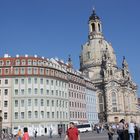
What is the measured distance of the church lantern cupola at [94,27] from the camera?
165500 millimetres

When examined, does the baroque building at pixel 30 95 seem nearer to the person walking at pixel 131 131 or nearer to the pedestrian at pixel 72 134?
the person walking at pixel 131 131

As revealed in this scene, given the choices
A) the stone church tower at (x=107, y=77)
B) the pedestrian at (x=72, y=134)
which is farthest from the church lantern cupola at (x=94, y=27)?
A: the pedestrian at (x=72, y=134)

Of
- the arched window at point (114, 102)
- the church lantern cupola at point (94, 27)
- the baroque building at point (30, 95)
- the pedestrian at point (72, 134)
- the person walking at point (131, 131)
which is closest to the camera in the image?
the pedestrian at point (72, 134)

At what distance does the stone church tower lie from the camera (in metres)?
144

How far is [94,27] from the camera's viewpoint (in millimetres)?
170000

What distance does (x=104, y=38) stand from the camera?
168 metres

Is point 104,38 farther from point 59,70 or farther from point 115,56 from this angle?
point 59,70

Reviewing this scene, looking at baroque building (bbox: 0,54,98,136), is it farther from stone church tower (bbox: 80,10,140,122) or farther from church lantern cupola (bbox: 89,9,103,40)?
church lantern cupola (bbox: 89,9,103,40)

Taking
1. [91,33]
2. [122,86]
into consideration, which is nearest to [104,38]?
[91,33]

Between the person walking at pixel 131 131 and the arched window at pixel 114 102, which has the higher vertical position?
the arched window at pixel 114 102

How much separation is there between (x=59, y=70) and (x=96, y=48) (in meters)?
72.6

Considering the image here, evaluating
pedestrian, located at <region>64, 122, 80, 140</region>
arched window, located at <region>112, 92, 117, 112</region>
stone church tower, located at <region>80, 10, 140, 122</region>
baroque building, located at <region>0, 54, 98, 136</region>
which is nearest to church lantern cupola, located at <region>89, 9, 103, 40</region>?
stone church tower, located at <region>80, 10, 140, 122</region>

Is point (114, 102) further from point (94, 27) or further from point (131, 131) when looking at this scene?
point (131, 131)

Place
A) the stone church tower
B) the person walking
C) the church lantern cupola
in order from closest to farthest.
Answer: the person walking, the stone church tower, the church lantern cupola
